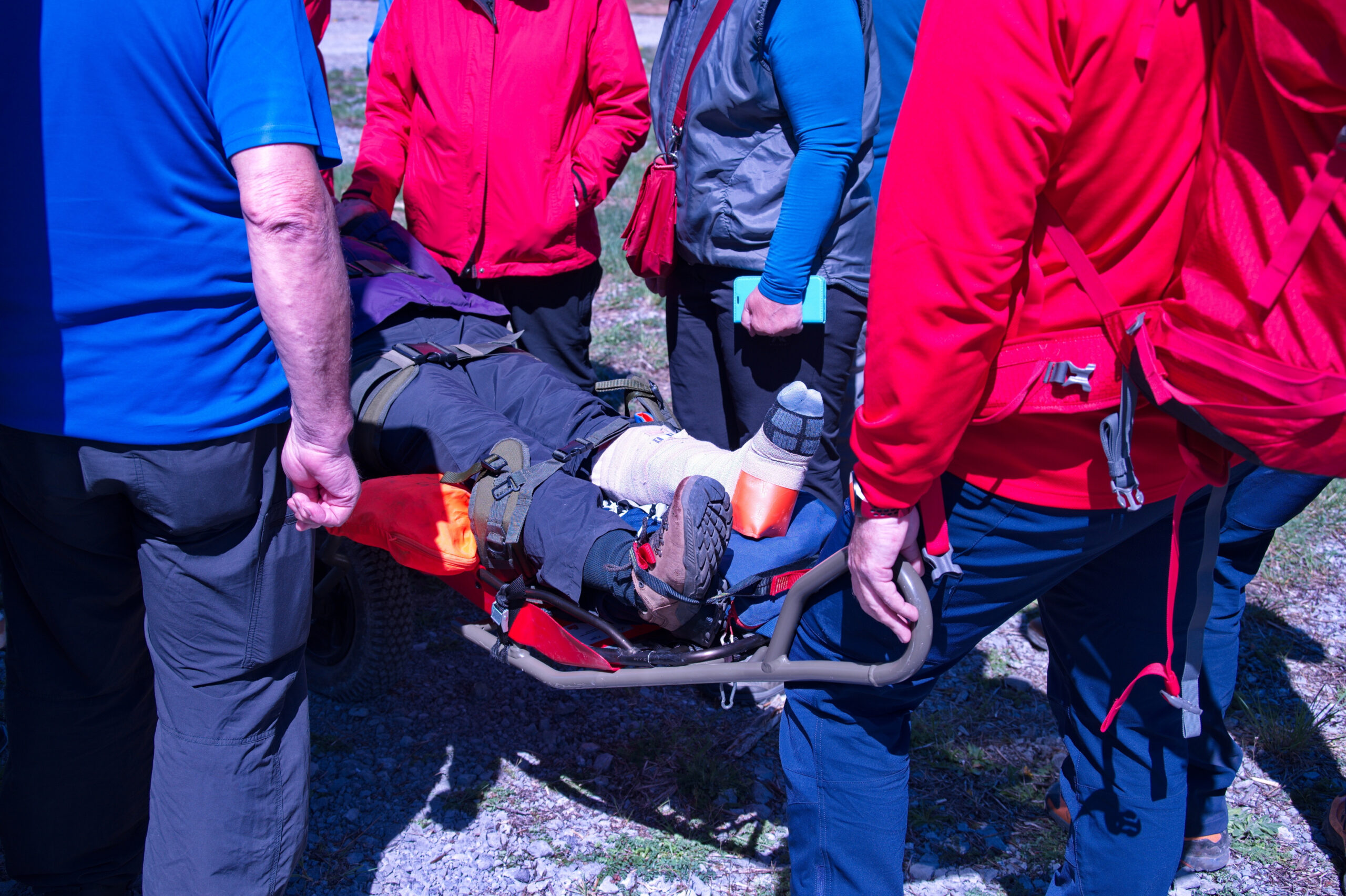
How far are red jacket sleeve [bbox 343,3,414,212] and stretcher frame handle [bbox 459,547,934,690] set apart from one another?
5.73 feet

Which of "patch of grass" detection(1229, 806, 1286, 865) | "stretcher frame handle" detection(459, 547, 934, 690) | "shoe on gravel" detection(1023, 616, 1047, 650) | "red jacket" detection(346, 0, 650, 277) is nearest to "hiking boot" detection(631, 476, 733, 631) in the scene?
"stretcher frame handle" detection(459, 547, 934, 690)

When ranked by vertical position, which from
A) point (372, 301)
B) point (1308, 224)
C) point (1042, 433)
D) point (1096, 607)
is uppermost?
point (1308, 224)

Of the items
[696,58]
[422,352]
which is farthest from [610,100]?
[422,352]

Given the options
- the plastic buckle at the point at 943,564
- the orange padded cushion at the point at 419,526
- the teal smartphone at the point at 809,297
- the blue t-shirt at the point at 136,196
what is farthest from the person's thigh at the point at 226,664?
the teal smartphone at the point at 809,297

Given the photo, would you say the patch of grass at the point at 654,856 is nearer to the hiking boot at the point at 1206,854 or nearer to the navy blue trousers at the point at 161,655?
the navy blue trousers at the point at 161,655

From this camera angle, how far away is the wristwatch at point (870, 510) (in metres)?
1.51

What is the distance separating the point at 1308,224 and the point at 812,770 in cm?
121

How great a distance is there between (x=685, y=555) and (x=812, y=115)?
48.6 inches

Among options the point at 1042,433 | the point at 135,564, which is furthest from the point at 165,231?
the point at 1042,433

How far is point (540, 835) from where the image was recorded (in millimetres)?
2600

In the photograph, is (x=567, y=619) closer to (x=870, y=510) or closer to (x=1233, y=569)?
(x=870, y=510)

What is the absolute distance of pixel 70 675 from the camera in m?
2.01

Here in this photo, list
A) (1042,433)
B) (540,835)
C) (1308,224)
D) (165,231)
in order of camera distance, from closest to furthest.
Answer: (1308,224)
(1042,433)
(165,231)
(540,835)

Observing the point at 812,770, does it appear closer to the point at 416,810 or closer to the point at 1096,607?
the point at 1096,607
